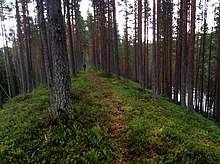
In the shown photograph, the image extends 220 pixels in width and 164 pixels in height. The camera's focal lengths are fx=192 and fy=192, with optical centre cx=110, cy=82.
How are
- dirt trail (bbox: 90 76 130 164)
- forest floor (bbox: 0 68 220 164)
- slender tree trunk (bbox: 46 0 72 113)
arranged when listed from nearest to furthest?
forest floor (bbox: 0 68 220 164), dirt trail (bbox: 90 76 130 164), slender tree trunk (bbox: 46 0 72 113)

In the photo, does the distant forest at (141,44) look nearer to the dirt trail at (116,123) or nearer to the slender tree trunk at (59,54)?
the slender tree trunk at (59,54)

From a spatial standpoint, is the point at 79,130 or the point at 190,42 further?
the point at 190,42

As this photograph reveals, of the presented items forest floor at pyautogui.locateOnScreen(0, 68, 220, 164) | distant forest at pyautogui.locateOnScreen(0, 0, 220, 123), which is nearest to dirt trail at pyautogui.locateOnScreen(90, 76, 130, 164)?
forest floor at pyautogui.locateOnScreen(0, 68, 220, 164)

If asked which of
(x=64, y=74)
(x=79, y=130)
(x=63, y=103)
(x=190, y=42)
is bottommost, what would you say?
(x=79, y=130)

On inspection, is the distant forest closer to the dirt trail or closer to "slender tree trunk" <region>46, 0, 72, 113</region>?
"slender tree trunk" <region>46, 0, 72, 113</region>

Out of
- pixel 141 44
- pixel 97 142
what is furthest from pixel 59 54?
pixel 141 44

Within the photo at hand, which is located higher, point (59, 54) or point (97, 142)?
point (59, 54)

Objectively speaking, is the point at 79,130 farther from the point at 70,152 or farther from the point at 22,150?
the point at 22,150

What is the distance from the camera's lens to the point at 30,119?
8.71 metres

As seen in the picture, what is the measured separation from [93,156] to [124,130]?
2.07 meters

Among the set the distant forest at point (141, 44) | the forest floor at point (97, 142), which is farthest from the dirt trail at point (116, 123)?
the distant forest at point (141, 44)

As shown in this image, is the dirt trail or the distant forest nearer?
the dirt trail

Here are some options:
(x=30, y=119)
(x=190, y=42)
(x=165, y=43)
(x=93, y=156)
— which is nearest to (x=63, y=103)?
(x=30, y=119)

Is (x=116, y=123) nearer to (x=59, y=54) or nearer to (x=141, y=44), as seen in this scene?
(x=59, y=54)
